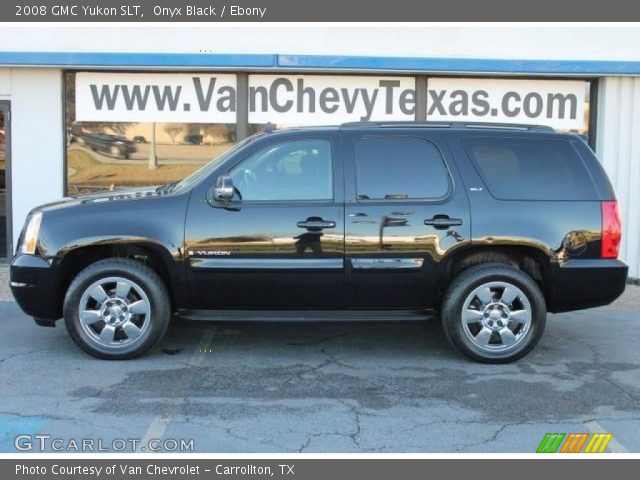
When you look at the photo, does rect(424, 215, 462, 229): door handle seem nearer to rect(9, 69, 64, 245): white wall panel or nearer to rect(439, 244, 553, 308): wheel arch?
rect(439, 244, 553, 308): wheel arch

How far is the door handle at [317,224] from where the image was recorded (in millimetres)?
5508

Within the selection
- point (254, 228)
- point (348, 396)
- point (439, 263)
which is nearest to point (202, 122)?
point (254, 228)

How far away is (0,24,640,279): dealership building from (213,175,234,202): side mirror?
4.15 meters

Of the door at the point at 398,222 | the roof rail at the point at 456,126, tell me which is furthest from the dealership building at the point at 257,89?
the door at the point at 398,222

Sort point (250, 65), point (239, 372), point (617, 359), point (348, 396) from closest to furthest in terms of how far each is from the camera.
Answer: point (348, 396) < point (239, 372) < point (617, 359) < point (250, 65)

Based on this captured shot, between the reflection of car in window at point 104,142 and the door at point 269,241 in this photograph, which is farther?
the reflection of car in window at point 104,142

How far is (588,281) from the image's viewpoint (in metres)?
5.61

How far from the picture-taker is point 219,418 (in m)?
4.51

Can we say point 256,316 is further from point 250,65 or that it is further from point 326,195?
point 250,65

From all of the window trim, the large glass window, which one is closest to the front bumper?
the window trim

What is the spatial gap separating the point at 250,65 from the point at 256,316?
15.1 ft

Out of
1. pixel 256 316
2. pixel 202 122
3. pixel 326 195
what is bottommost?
pixel 256 316

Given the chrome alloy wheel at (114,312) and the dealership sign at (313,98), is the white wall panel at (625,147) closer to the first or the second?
the dealership sign at (313,98)

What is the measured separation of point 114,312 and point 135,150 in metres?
4.71
